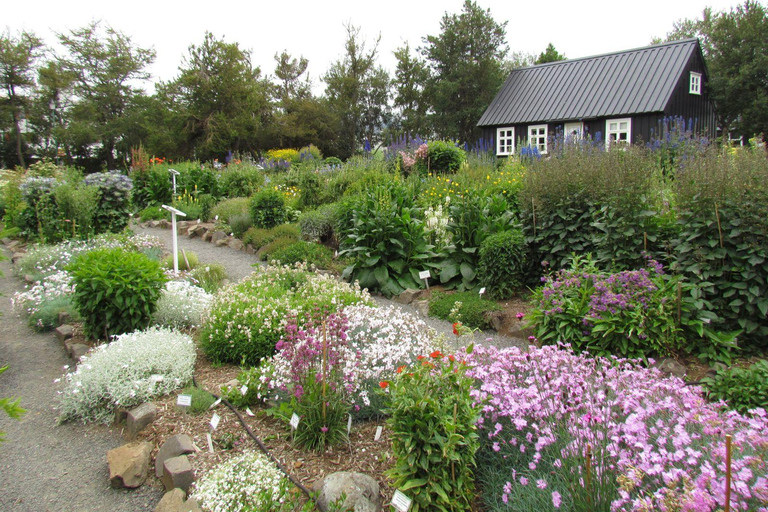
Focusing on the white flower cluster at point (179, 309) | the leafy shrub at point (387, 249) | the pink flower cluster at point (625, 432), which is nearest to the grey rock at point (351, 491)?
the pink flower cluster at point (625, 432)

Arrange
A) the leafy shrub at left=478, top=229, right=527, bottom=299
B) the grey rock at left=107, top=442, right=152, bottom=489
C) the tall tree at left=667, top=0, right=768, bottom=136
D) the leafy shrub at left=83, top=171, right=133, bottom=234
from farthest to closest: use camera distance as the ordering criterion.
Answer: the tall tree at left=667, top=0, right=768, bottom=136 < the leafy shrub at left=83, top=171, right=133, bottom=234 < the leafy shrub at left=478, top=229, right=527, bottom=299 < the grey rock at left=107, top=442, right=152, bottom=489

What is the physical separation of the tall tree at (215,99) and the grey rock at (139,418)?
23.3 m

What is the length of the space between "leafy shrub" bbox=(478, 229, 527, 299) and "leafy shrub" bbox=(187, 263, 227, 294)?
11.1ft

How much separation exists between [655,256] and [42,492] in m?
5.19

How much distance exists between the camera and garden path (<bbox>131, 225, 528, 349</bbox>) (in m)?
4.94

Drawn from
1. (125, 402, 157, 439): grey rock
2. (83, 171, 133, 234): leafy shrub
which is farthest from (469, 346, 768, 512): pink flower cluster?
(83, 171, 133, 234): leafy shrub

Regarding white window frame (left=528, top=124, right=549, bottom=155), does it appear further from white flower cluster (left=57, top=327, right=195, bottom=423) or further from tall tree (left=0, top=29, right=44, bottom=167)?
tall tree (left=0, top=29, right=44, bottom=167)

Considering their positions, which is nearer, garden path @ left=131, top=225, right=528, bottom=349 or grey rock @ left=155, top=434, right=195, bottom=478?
grey rock @ left=155, top=434, right=195, bottom=478

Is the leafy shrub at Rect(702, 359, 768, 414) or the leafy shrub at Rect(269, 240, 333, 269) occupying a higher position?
the leafy shrub at Rect(269, 240, 333, 269)

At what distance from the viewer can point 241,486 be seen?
264cm

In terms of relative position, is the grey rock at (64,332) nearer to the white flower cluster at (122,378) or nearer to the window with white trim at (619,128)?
the white flower cluster at (122,378)

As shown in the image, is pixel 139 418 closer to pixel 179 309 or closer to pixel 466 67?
pixel 179 309

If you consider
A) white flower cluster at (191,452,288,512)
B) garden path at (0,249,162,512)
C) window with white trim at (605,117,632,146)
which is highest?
window with white trim at (605,117,632,146)

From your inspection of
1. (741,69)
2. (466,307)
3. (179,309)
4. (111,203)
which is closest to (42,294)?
(179,309)
